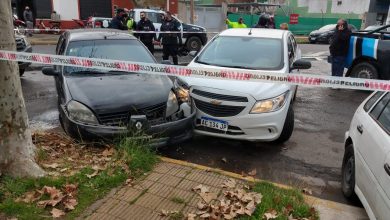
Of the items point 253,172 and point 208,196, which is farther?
point 253,172

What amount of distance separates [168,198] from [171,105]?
160 cm

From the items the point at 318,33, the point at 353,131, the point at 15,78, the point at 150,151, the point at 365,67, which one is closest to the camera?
the point at 15,78

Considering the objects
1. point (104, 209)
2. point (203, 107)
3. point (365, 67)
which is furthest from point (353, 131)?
point (365, 67)

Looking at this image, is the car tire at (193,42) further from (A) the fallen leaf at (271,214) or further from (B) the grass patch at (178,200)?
(A) the fallen leaf at (271,214)

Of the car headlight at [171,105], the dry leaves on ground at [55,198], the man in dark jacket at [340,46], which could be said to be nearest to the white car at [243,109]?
the car headlight at [171,105]

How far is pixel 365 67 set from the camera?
9.14 meters

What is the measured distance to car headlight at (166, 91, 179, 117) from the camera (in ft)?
16.3

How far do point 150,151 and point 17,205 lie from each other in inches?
66.1

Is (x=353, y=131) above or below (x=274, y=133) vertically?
above

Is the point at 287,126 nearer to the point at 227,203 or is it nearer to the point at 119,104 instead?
the point at 227,203

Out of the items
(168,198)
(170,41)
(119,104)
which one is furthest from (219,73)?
(170,41)

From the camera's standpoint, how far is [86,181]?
12.8 feet

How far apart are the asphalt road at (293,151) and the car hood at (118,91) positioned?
84 cm

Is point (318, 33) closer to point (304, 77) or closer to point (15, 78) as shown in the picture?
point (304, 77)
